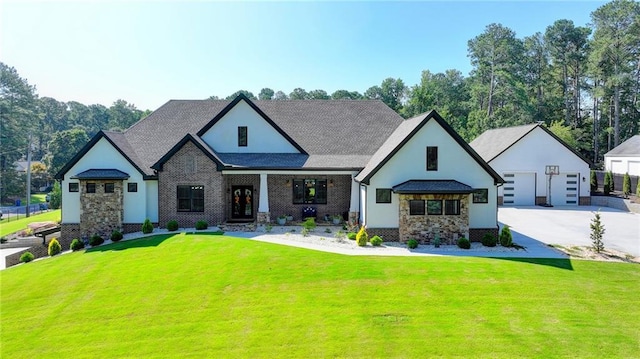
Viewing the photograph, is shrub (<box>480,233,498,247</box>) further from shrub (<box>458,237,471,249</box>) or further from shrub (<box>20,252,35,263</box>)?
shrub (<box>20,252,35,263</box>)

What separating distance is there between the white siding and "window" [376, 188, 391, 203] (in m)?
8.02

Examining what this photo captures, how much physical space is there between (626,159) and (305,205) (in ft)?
123

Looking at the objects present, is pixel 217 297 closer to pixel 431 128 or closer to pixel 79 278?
pixel 79 278

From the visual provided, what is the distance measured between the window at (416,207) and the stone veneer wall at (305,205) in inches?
222

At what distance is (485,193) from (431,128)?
171 inches

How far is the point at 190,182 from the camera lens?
20.9 meters

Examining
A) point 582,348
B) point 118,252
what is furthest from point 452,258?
point 118,252

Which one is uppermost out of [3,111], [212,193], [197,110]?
[3,111]

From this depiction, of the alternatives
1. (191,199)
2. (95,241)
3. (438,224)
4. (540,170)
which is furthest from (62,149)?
(540,170)

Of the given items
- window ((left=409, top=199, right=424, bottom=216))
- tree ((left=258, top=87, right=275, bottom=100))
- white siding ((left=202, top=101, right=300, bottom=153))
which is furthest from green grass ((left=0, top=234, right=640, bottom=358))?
tree ((left=258, top=87, right=275, bottom=100))

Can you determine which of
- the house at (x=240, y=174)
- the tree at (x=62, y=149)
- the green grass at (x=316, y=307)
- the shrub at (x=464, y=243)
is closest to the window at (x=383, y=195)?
the house at (x=240, y=174)

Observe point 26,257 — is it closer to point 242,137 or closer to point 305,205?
point 242,137

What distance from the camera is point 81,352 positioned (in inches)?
375

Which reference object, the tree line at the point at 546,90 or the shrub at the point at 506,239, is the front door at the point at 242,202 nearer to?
the shrub at the point at 506,239
